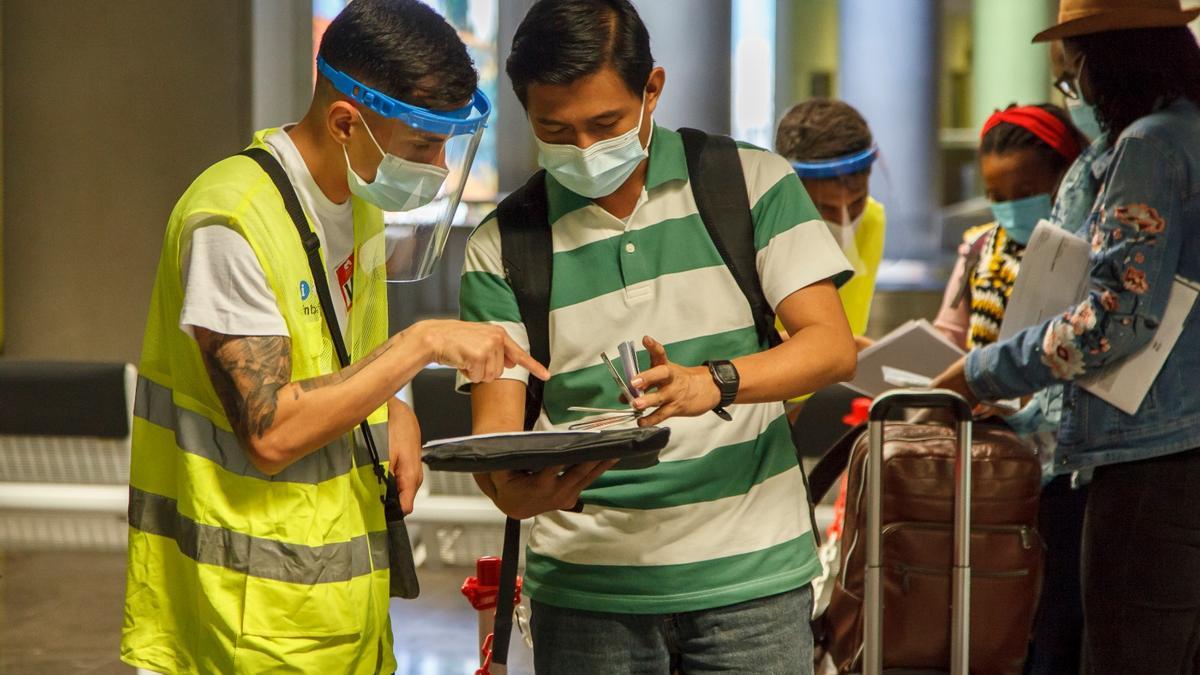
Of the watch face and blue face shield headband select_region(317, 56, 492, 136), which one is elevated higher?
blue face shield headband select_region(317, 56, 492, 136)

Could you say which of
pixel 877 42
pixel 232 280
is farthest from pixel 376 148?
pixel 877 42

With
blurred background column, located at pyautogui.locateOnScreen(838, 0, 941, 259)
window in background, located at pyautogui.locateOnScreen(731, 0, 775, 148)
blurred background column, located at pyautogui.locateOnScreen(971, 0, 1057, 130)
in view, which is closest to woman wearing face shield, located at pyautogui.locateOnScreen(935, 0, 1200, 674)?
blurred background column, located at pyautogui.locateOnScreen(838, 0, 941, 259)

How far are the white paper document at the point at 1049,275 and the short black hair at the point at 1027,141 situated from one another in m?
0.65

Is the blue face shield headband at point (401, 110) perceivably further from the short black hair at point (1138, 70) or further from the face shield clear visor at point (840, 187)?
the face shield clear visor at point (840, 187)

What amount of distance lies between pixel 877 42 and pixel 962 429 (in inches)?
291

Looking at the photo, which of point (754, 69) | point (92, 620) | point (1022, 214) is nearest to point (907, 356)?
point (1022, 214)

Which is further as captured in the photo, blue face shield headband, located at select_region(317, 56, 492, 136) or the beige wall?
the beige wall

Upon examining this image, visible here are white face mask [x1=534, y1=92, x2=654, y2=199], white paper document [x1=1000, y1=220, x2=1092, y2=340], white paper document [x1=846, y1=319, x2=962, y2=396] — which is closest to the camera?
white face mask [x1=534, y1=92, x2=654, y2=199]

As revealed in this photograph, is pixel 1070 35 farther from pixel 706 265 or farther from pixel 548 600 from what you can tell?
pixel 548 600

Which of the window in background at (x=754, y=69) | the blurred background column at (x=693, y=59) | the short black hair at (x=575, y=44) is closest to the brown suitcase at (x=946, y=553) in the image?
the short black hair at (x=575, y=44)

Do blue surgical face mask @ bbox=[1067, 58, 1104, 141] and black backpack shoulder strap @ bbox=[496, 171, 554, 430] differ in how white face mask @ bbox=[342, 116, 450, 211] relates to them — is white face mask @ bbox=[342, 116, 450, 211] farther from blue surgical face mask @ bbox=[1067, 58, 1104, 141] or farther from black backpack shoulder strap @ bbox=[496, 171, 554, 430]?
blue surgical face mask @ bbox=[1067, 58, 1104, 141]

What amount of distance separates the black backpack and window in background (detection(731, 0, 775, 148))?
7.95 metres

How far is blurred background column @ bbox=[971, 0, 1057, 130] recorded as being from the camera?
9953 mm

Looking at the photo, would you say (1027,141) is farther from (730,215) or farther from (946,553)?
(730,215)
